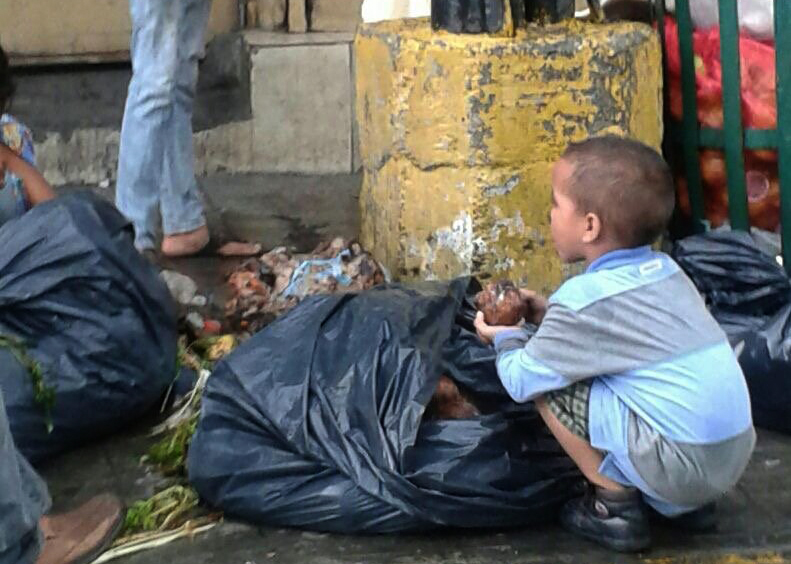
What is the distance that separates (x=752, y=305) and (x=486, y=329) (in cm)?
95

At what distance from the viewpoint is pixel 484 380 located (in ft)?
9.23

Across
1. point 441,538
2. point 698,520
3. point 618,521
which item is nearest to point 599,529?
point 618,521

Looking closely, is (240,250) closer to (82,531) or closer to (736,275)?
(736,275)

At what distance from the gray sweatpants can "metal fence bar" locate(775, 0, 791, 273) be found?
2.47 m

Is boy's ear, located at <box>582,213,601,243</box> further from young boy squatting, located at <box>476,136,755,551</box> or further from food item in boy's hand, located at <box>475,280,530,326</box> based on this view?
food item in boy's hand, located at <box>475,280,530,326</box>

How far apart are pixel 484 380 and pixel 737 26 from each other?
4.80 feet

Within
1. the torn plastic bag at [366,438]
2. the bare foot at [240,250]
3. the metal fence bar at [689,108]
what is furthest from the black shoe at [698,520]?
the bare foot at [240,250]

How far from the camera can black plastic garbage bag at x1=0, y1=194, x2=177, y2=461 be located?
2975 millimetres

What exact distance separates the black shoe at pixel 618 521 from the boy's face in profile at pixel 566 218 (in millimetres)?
508

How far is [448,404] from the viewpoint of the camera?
2795mm

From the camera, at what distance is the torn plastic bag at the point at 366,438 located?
261cm

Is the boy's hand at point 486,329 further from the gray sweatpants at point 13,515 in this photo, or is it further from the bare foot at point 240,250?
the bare foot at point 240,250

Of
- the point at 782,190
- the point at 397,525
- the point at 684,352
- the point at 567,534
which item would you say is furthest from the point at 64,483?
the point at 782,190

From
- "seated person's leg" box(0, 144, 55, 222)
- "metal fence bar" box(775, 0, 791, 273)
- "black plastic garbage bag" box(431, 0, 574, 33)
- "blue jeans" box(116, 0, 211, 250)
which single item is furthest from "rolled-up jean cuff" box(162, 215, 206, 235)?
"metal fence bar" box(775, 0, 791, 273)
